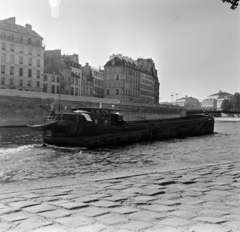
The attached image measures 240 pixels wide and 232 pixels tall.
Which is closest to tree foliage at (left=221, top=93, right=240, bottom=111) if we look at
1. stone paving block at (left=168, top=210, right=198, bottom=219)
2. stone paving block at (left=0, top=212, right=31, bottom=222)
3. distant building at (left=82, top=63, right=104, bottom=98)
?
distant building at (left=82, top=63, right=104, bottom=98)

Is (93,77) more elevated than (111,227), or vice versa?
(93,77)

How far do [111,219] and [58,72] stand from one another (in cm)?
7377

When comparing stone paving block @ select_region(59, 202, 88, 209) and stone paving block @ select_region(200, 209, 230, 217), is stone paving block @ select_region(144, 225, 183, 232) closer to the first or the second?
stone paving block @ select_region(200, 209, 230, 217)

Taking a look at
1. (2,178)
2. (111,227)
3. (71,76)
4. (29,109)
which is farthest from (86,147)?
(71,76)

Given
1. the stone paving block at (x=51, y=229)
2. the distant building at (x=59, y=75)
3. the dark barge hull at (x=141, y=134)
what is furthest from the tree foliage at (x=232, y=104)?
the stone paving block at (x=51, y=229)

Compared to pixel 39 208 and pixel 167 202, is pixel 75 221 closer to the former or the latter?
pixel 39 208

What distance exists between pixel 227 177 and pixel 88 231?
522 cm

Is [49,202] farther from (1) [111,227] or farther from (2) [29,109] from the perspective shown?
(2) [29,109]

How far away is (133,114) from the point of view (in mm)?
67188

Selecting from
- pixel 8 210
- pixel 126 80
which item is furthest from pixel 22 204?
pixel 126 80

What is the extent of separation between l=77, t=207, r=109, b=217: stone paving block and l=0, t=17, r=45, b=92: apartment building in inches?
2314

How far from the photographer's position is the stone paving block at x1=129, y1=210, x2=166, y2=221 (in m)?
4.64

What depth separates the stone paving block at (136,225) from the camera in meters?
4.22

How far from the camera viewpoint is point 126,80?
10262cm
